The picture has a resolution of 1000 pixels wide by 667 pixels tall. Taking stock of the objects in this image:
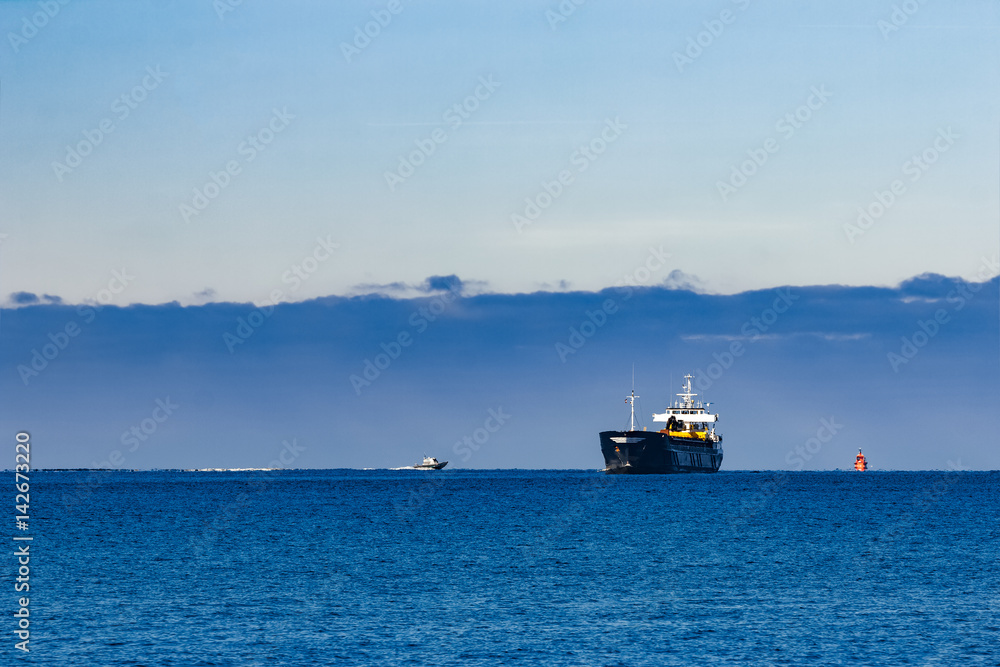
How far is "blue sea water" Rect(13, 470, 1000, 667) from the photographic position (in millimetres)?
42094

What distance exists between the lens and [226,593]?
56.2 metres

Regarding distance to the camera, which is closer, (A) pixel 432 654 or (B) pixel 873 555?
(A) pixel 432 654

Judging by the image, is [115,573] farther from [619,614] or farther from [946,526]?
[946,526]

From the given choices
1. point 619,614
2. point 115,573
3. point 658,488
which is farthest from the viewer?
point 658,488

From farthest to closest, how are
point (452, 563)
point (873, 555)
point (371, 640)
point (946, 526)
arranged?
point (946, 526) → point (873, 555) → point (452, 563) → point (371, 640)

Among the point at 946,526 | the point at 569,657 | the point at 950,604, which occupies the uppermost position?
the point at 946,526

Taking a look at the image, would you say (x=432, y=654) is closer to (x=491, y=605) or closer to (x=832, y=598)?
(x=491, y=605)

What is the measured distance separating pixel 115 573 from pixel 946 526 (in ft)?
243

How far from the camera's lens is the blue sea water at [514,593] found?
42.1 m

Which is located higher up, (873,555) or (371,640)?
(873,555)

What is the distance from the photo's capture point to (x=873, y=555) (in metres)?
75.2

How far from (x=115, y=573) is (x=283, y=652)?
2718 centimetres

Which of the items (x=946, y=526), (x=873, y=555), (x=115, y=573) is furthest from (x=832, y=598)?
(x=946, y=526)

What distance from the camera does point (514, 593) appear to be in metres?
56.6
